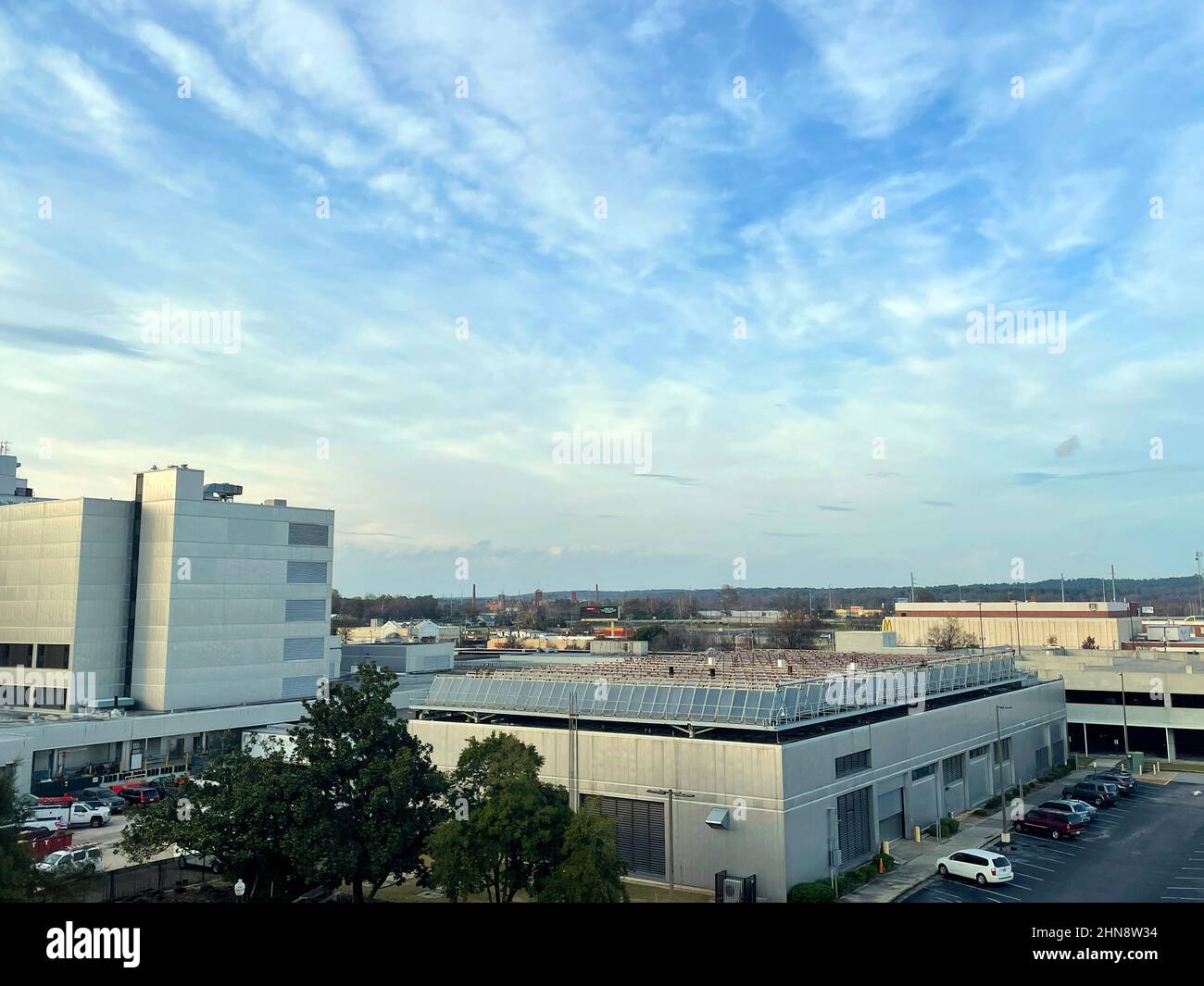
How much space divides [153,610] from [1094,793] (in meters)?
60.5

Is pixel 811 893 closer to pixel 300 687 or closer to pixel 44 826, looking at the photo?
pixel 44 826

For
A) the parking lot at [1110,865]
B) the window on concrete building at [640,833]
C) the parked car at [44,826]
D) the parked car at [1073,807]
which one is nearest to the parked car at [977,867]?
the parking lot at [1110,865]

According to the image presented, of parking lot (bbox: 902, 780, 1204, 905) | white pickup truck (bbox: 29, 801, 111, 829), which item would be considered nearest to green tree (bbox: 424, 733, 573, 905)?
parking lot (bbox: 902, 780, 1204, 905)

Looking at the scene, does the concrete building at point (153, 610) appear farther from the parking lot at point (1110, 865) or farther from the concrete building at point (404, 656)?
the parking lot at point (1110, 865)

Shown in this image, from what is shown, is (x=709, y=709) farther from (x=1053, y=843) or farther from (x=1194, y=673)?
(x=1194, y=673)

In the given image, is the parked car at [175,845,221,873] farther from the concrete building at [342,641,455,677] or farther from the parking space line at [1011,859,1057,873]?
the concrete building at [342,641,455,677]

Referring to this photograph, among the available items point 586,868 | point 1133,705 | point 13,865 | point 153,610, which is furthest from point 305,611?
point 1133,705

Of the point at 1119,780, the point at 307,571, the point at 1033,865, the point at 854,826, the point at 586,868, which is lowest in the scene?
the point at 1033,865

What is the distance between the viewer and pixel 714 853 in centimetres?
3002

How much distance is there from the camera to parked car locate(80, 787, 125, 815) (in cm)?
4436

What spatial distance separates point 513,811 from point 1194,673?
56.9 meters

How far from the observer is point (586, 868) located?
21938 millimetres

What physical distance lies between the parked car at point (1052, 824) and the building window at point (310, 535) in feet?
171
